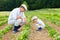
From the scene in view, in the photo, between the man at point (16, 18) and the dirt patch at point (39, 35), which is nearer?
the dirt patch at point (39, 35)

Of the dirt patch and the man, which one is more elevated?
the man

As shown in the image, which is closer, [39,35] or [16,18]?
[39,35]

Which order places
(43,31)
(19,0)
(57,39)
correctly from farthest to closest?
(19,0) < (43,31) < (57,39)

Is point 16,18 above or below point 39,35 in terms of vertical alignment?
above

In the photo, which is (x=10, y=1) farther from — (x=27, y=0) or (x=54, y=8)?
(x=54, y=8)

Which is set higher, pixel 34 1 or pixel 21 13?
pixel 21 13

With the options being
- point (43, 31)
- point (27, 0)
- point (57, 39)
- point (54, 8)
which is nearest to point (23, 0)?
point (27, 0)

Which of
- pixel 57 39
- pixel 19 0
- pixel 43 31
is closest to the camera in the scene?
pixel 57 39

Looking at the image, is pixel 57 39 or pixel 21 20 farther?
pixel 21 20

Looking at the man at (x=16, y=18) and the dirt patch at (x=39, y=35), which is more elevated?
the man at (x=16, y=18)

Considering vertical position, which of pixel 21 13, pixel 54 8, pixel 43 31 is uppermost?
pixel 21 13

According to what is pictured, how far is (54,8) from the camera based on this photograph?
6038 cm

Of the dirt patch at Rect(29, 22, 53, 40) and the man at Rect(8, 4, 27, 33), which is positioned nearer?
the dirt patch at Rect(29, 22, 53, 40)

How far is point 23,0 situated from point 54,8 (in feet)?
19.9
